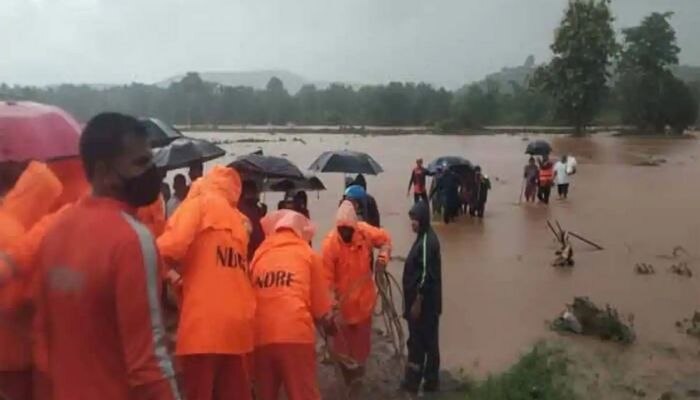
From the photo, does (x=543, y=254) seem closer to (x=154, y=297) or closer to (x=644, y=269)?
(x=644, y=269)

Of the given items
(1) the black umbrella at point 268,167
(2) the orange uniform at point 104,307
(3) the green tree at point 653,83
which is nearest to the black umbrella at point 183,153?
(1) the black umbrella at point 268,167

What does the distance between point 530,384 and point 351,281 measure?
1.46 metres

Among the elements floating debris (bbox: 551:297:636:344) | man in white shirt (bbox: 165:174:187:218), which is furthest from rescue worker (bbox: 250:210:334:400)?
floating debris (bbox: 551:297:636:344)

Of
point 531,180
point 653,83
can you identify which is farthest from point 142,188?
point 653,83

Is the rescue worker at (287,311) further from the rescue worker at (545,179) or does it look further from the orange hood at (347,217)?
the rescue worker at (545,179)

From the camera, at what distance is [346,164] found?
41.3 feet

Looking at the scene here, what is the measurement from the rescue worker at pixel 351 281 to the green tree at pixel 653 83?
67.4m

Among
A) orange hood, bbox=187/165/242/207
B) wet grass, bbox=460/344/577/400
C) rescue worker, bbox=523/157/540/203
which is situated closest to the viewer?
orange hood, bbox=187/165/242/207

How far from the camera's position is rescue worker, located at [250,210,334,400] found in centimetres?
440

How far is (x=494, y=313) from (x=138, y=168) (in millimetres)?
8054

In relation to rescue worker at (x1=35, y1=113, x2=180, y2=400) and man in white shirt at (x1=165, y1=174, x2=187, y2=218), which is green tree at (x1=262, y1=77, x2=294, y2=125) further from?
rescue worker at (x1=35, y1=113, x2=180, y2=400)

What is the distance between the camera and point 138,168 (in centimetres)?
268

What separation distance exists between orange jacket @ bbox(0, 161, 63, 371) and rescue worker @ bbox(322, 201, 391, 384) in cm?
307

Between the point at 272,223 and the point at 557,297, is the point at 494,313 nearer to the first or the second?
the point at 557,297
